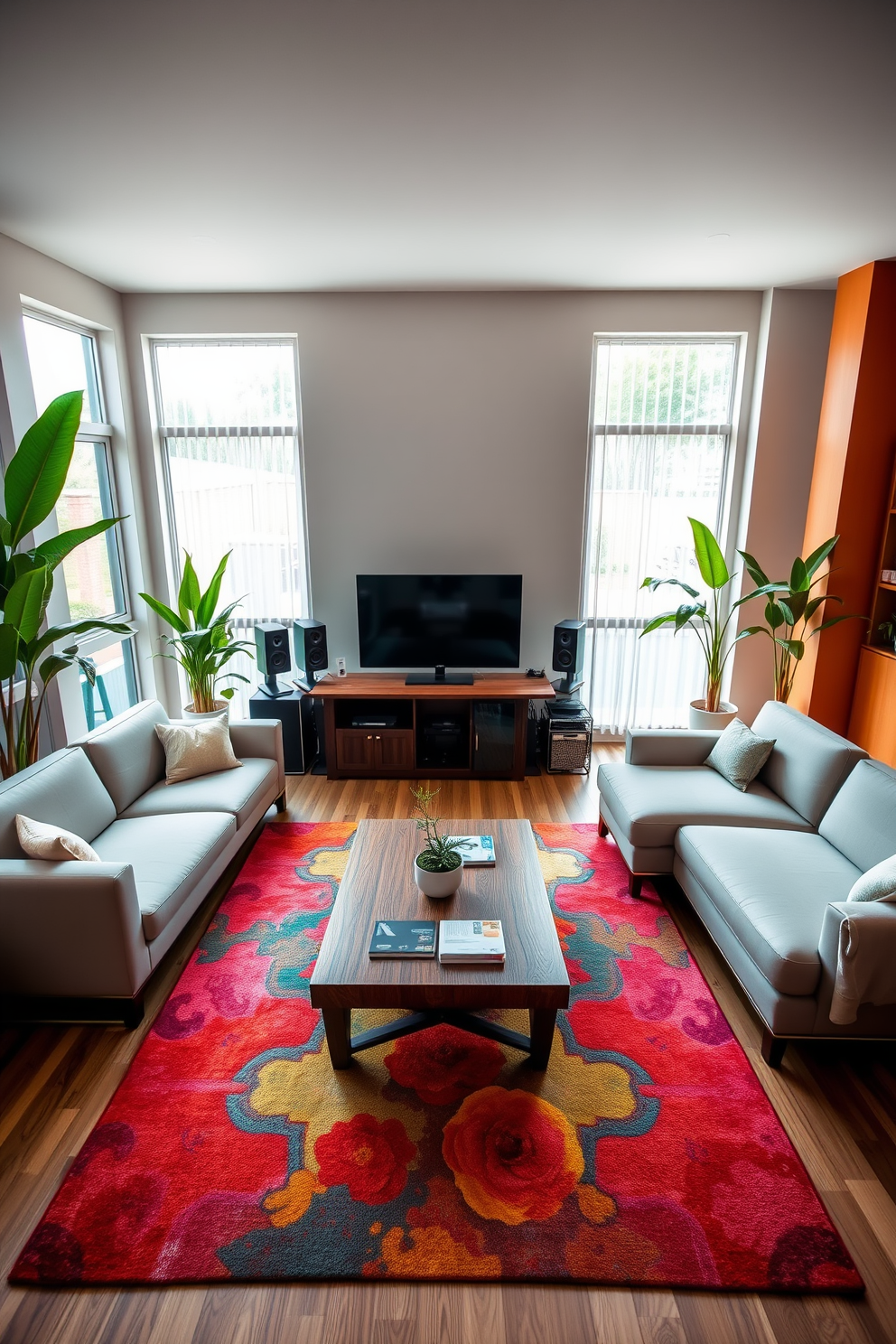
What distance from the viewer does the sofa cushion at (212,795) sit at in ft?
10.6

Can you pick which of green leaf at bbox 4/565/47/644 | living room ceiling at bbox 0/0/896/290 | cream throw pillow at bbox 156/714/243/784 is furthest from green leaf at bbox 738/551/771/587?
green leaf at bbox 4/565/47/644

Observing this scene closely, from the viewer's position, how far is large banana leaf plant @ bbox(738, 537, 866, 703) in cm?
416

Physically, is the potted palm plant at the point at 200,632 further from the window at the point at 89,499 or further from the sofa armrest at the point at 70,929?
the sofa armrest at the point at 70,929

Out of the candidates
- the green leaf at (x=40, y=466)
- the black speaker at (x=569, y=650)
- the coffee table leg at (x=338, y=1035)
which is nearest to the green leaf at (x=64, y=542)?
the green leaf at (x=40, y=466)

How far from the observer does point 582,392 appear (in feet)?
15.2

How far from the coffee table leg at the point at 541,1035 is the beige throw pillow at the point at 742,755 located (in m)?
1.69

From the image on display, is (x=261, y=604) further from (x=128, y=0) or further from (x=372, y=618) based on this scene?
(x=128, y=0)

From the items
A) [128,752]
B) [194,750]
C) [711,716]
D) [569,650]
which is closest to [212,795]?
[194,750]

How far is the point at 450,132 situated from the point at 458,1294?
3430 millimetres

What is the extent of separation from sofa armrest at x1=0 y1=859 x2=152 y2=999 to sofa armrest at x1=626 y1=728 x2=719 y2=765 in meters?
2.46

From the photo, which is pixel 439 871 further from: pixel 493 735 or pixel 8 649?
pixel 493 735

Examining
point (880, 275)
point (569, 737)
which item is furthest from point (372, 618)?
point (880, 275)

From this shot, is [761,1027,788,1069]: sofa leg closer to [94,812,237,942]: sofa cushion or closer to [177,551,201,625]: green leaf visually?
[94,812,237,942]: sofa cushion

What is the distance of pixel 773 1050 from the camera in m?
2.25
